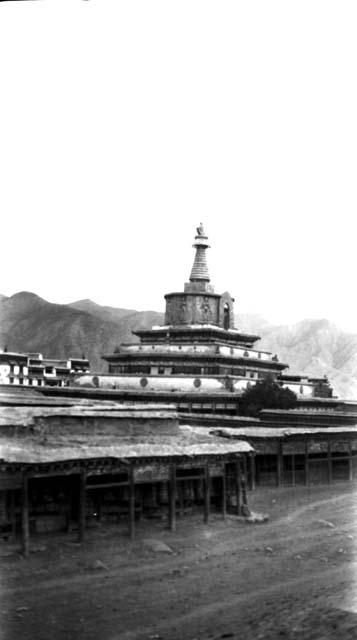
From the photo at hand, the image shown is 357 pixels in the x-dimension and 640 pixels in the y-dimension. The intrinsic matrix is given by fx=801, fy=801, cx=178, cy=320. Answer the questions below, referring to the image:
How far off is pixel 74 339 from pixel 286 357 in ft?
133

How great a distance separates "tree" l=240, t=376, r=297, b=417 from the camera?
4825cm

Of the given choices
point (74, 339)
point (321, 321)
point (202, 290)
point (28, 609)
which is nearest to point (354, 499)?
point (28, 609)

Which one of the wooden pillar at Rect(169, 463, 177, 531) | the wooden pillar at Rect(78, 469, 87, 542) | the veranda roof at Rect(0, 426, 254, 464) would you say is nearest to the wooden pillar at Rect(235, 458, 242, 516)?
the veranda roof at Rect(0, 426, 254, 464)

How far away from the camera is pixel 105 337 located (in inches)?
5876

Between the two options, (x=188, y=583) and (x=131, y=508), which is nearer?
(x=188, y=583)

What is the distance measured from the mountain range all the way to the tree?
262ft

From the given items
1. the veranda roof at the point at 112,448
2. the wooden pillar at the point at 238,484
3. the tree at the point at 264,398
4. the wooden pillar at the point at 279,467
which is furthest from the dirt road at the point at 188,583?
the tree at the point at 264,398

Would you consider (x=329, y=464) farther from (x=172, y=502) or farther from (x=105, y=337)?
(x=105, y=337)

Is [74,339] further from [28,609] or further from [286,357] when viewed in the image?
[28,609]

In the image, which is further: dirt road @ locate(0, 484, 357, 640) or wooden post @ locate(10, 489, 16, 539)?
→ wooden post @ locate(10, 489, 16, 539)

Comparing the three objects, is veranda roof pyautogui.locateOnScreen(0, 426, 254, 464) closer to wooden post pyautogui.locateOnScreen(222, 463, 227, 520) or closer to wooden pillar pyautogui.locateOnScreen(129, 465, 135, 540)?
wooden pillar pyautogui.locateOnScreen(129, 465, 135, 540)

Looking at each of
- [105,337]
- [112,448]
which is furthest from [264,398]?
[105,337]

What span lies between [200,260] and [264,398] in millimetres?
18380

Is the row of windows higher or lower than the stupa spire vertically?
lower
